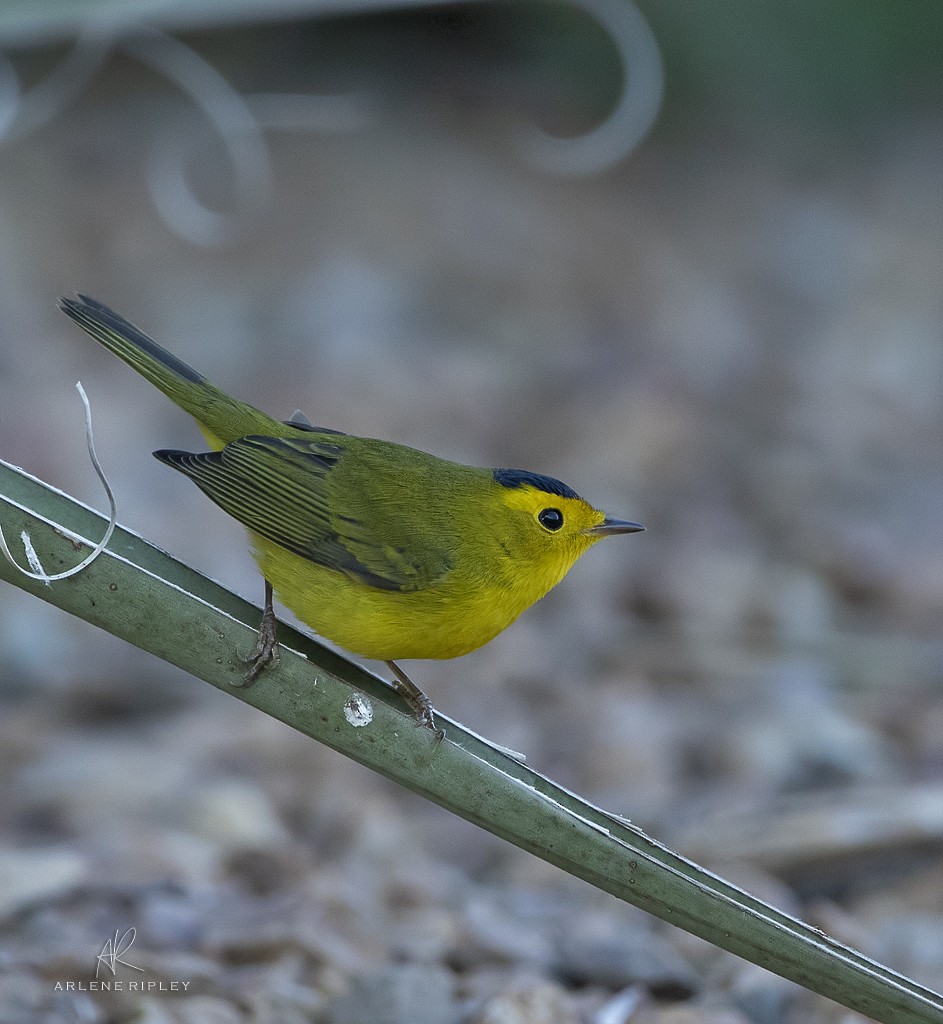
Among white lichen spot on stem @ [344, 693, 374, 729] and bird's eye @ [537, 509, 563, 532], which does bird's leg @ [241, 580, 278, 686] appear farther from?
bird's eye @ [537, 509, 563, 532]

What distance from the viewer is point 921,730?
405cm

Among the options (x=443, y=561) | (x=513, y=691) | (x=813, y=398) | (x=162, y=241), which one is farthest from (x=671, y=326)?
(x=443, y=561)

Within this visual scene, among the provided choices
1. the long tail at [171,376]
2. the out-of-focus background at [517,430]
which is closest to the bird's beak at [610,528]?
the long tail at [171,376]

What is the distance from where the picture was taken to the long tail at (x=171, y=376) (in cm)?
247

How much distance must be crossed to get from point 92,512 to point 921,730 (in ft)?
9.61

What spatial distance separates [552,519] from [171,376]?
2.56 ft

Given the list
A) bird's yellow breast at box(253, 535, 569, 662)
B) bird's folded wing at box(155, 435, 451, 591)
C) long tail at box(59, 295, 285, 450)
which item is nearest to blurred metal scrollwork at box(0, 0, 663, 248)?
long tail at box(59, 295, 285, 450)

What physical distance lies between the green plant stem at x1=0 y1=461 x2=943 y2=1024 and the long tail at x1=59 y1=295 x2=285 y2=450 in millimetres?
706

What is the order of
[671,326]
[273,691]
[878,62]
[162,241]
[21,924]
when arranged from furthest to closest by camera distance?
[878,62], [671,326], [162,241], [21,924], [273,691]

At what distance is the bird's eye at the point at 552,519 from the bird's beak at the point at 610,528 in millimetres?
57

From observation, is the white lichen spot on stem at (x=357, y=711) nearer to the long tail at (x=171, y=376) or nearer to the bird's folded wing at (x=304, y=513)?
the bird's folded wing at (x=304, y=513)

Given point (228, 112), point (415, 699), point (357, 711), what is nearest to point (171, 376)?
point (415, 699)

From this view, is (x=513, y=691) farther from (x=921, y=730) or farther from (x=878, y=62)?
(x=878, y=62)

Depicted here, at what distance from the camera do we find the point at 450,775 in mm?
1787
